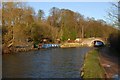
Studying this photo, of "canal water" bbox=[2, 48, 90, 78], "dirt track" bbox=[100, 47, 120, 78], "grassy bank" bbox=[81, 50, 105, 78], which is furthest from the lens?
"canal water" bbox=[2, 48, 90, 78]

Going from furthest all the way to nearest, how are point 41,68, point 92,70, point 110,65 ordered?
1. point 41,68
2. point 110,65
3. point 92,70

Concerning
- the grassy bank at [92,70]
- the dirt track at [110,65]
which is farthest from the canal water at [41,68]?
the dirt track at [110,65]

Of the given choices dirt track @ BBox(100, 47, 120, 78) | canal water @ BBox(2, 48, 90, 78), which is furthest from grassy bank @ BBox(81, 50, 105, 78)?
canal water @ BBox(2, 48, 90, 78)

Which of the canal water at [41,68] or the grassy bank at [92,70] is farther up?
the grassy bank at [92,70]

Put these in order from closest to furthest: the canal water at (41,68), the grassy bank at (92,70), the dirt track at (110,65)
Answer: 1. the grassy bank at (92,70)
2. the dirt track at (110,65)
3. the canal water at (41,68)

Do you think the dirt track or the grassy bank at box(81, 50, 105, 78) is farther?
the dirt track

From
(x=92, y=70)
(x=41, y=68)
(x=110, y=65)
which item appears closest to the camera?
(x=92, y=70)

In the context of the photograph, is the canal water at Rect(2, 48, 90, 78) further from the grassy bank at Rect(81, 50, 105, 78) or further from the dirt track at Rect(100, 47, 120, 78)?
the dirt track at Rect(100, 47, 120, 78)

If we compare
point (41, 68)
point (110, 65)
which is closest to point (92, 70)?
point (110, 65)

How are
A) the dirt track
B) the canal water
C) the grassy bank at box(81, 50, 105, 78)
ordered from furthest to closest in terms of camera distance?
the canal water < the dirt track < the grassy bank at box(81, 50, 105, 78)

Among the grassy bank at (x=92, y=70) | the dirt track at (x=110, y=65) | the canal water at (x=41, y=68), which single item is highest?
the grassy bank at (x=92, y=70)

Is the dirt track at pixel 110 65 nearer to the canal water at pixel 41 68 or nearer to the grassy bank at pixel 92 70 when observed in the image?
the grassy bank at pixel 92 70

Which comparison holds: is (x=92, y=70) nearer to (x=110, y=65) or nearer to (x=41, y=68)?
(x=110, y=65)

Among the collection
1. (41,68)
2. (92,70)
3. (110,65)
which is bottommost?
(41,68)
